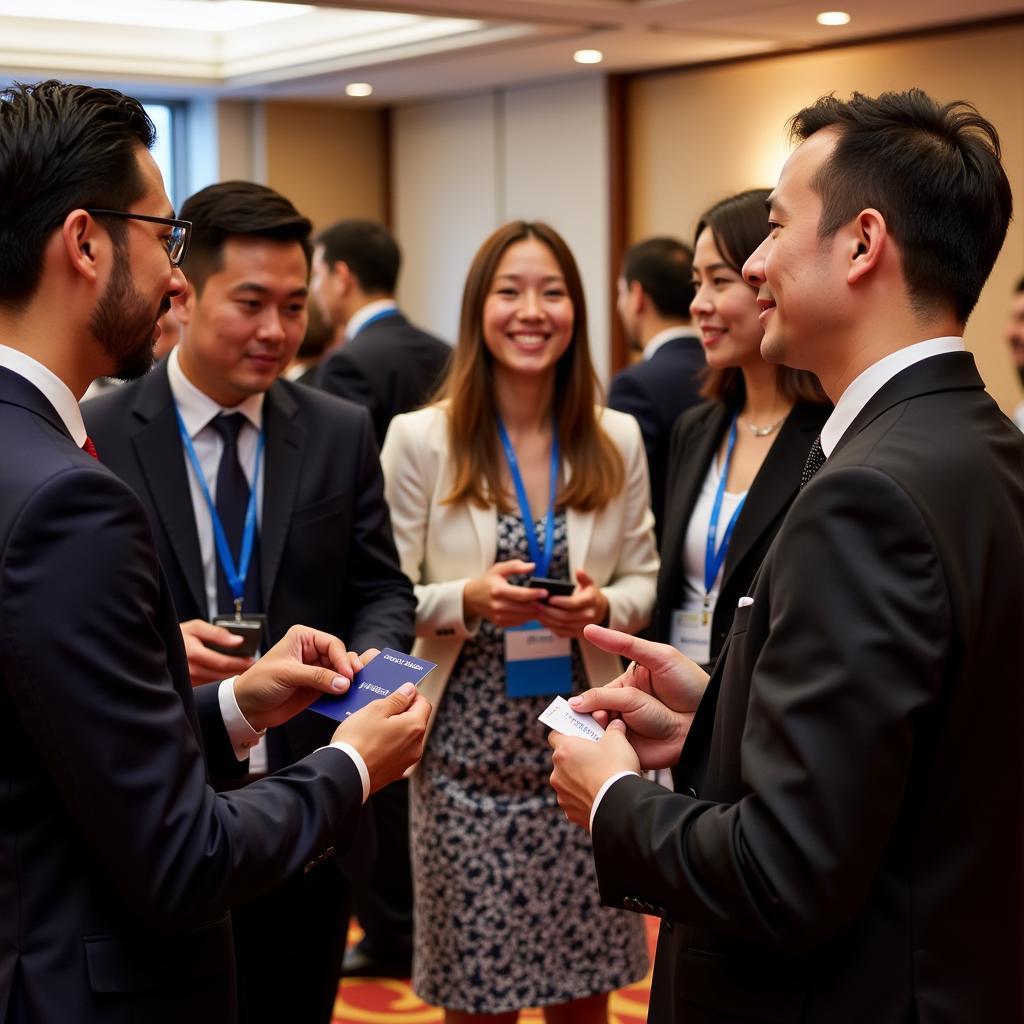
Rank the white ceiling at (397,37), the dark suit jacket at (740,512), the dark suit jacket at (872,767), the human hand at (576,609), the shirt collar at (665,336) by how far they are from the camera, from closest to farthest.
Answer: the dark suit jacket at (872,767) < the dark suit jacket at (740,512) < the human hand at (576,609) < the shirt collar at (665,336) < the white ceiling at (397,37)

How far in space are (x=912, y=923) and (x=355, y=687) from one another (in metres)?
0.85

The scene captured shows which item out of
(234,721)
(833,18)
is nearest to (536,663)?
(234,721)

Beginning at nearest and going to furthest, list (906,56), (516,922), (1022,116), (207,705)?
(207,705) → (516,922) → (1022,116) → (906,56)

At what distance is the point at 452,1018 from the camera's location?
3.24m

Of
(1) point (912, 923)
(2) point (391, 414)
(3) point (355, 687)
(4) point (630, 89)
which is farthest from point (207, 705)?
(4) point (630, 89)

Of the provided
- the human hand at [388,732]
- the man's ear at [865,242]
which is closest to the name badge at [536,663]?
the human hand at [388,732]

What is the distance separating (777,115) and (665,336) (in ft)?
12.9

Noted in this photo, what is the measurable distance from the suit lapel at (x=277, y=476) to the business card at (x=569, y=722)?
104cm

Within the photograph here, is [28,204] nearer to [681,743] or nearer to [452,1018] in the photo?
[681,743]

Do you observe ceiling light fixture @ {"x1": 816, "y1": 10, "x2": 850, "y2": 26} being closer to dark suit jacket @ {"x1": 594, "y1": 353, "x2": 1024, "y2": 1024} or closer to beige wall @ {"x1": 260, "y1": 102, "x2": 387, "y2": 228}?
beige wall @ {"x1": 260, "y1": 102, "x2": 387, "y2": 228}

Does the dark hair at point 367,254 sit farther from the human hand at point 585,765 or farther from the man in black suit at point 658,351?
the human hand at point 585,765

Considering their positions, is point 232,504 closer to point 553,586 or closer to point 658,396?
point 553,586

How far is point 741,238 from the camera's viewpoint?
3.13 meters

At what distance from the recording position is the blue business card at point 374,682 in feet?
6.48
